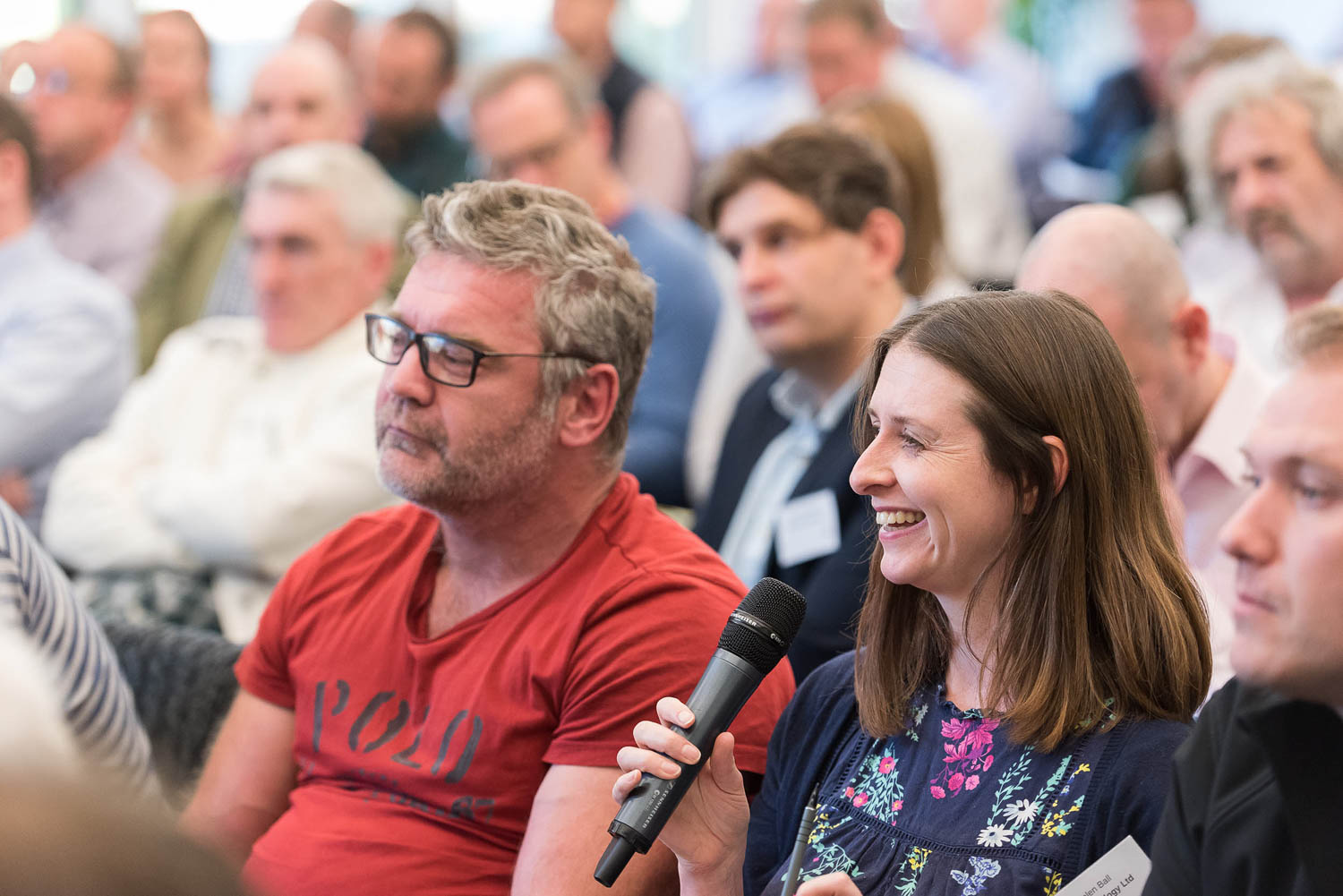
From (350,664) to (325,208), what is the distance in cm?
184

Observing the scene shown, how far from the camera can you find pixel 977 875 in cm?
148

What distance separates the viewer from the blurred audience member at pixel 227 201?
488cm

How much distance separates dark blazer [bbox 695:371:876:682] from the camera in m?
2.51

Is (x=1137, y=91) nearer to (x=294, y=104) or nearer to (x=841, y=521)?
(x=294, y=104)

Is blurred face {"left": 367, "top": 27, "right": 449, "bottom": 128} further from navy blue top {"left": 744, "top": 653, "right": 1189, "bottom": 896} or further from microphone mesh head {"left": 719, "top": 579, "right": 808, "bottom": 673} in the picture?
microphone mesh head {"left": 719, "top": 579, "right": 808, "bottom": 673}

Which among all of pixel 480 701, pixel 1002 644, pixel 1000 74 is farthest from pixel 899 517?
pixel 1000 74

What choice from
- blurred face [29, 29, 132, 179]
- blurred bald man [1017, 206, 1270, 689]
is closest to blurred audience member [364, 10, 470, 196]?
blurred face [29, 29, 132, 179]

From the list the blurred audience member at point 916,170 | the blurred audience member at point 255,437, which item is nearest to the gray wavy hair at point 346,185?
the blurred audience member at point 255,437

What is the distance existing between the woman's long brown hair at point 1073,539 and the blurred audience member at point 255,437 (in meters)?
1.84

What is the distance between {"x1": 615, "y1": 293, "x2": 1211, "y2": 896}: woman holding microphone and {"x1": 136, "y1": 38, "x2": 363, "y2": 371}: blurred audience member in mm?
3675

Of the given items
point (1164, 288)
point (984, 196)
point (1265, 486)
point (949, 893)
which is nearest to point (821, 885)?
point (949, 893)

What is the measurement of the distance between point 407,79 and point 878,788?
14.9 feet

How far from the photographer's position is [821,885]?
1.38m

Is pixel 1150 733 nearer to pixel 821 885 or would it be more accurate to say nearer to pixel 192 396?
pixel 821 885
